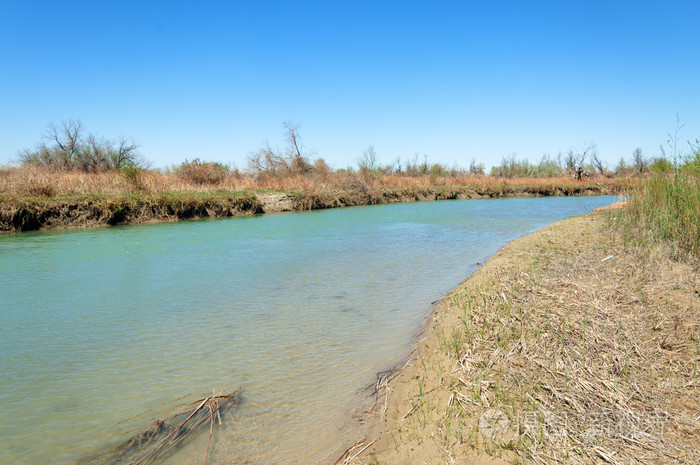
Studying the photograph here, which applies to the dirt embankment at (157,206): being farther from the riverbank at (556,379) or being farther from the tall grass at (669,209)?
the riverbank at (556,379)

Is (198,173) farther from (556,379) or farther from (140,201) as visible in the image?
(556,379)

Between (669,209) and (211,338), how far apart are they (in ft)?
24.8

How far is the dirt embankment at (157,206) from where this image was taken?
661 inches

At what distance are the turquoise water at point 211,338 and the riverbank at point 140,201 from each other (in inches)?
245

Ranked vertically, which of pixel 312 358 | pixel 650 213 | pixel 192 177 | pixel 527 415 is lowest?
pixel 312 358

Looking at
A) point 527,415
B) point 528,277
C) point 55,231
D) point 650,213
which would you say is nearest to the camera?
point 527,415

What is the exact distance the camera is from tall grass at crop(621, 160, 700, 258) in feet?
18.7

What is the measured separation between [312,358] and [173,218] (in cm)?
1911

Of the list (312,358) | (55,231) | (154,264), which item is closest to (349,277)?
(312,358)

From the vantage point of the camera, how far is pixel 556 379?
2871 millimetres

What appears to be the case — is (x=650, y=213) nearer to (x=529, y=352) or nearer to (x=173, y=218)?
(x=529, y=352)

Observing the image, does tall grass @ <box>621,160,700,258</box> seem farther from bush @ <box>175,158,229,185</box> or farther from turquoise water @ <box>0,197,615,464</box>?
bush @ <box>175,158,229,185</box>

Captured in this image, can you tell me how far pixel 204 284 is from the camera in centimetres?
809

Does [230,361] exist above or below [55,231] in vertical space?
below
